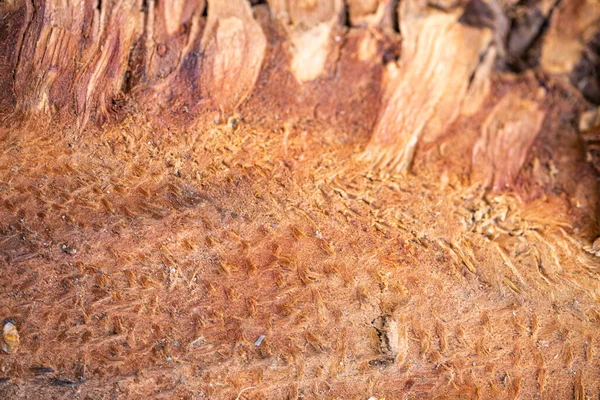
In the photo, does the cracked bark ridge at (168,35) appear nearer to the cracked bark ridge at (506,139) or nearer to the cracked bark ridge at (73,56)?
the cracked bark ridge at (73,56)

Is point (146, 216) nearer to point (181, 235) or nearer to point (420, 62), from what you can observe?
point (181, 235)

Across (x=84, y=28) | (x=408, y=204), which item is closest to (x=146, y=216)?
(x=84, y=28)

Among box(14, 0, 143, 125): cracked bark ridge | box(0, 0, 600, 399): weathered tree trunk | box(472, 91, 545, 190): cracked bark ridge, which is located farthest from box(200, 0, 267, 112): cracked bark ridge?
box(472, 91, 545, 190): cracked bark ridge

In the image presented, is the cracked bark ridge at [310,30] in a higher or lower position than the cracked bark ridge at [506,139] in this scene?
higher

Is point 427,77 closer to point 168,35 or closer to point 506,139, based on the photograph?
point 506,139

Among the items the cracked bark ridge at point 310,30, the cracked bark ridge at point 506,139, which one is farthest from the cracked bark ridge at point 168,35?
the cracked bark ridge at point 506,139

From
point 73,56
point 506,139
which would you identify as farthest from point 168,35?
point 506,139

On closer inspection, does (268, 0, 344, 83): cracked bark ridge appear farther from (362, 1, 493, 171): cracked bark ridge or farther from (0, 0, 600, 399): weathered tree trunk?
(362, 1, 493, 171): cracked bark ridge
